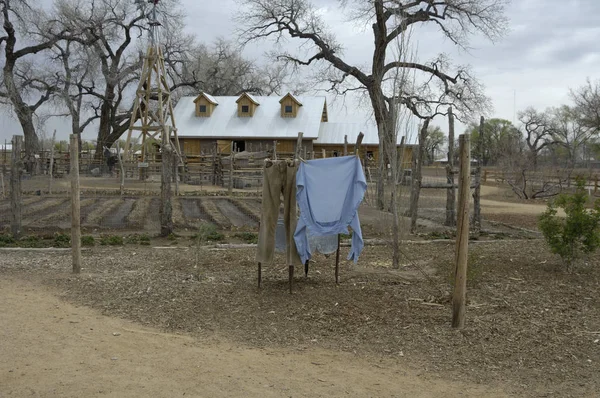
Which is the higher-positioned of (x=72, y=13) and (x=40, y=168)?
(x=72, y=13)

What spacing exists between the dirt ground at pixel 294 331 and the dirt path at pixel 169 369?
0.6 inches

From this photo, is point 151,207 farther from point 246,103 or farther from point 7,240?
point 246,103

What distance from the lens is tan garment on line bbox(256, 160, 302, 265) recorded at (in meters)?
6.72

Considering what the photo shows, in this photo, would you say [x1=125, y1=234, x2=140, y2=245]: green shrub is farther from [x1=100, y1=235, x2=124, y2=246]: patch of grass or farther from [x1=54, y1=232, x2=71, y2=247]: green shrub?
[x1=54, y1=232, x2=71, y2=247]: green shrub

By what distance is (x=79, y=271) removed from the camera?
782 centimetres

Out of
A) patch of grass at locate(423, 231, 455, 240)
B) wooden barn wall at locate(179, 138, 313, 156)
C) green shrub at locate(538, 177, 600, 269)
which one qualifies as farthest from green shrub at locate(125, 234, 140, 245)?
wooden barn wall at locate(179, 138, 313, 156)

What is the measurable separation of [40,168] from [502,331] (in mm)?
31301

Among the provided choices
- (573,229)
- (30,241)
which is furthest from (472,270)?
(30,241)

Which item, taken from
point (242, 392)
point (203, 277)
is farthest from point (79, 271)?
point (242, 392)

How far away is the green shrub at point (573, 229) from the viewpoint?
303 inches

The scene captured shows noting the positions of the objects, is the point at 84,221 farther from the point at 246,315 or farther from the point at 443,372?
the point at 443,372

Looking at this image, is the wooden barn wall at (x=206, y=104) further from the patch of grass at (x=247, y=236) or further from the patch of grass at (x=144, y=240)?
the patch of grass at (x=144, y=240)

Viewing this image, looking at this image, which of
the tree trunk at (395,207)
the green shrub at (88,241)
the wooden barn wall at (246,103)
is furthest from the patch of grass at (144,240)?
the wooden barn wall at (246,103)

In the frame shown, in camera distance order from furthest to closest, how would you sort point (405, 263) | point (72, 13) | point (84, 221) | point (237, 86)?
point (237, 86) → point (72, 13) → point (84, 221) → point (405, 263)
